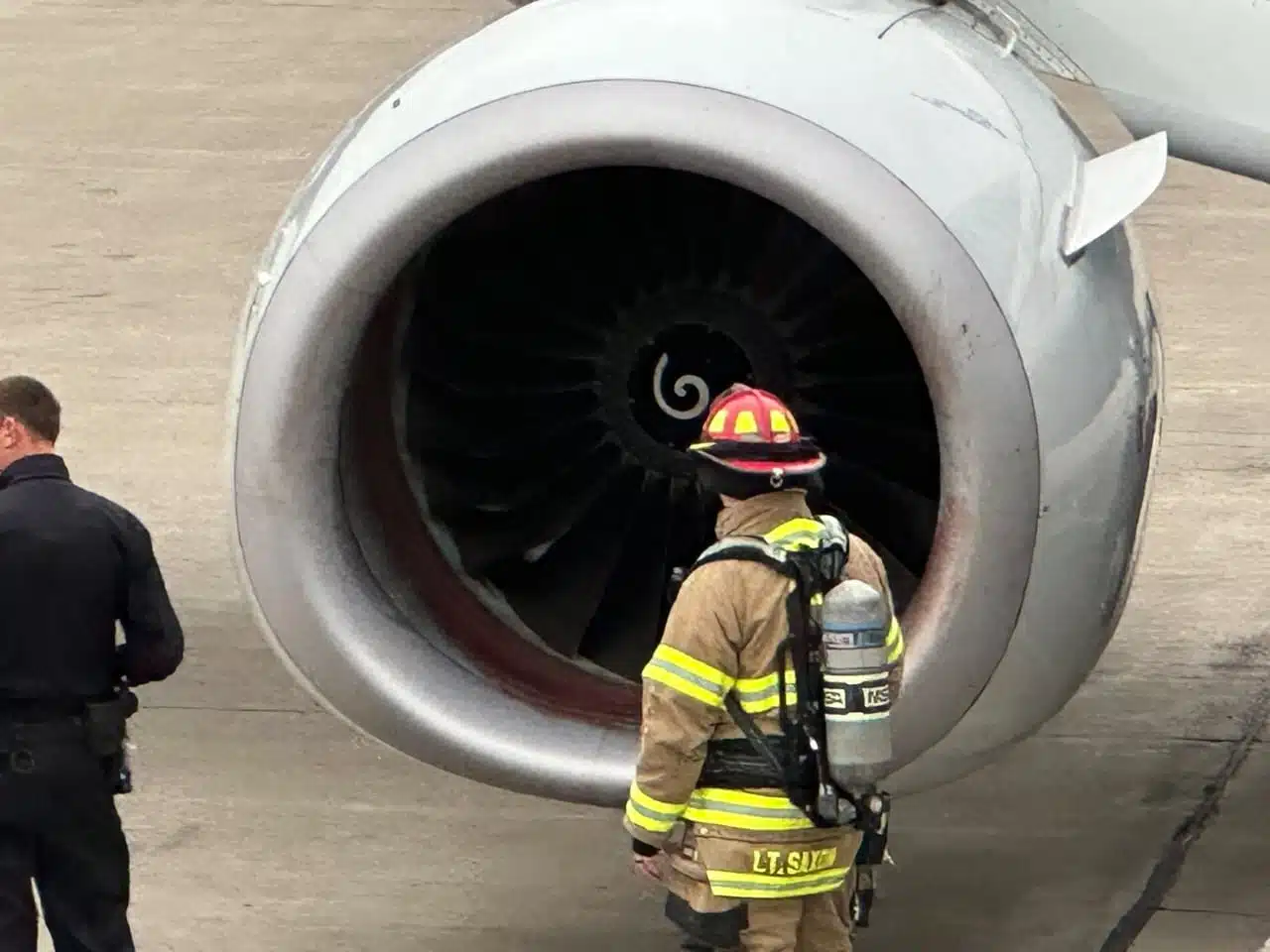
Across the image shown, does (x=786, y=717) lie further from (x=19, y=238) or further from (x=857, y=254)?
(x=19, y=238)

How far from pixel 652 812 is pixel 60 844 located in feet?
3.86

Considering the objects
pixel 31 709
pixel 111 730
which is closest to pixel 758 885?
pixel 111 730

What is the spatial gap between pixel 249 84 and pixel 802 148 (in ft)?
21.7

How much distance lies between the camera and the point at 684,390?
3389 millimetres

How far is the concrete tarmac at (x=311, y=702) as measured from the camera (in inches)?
159

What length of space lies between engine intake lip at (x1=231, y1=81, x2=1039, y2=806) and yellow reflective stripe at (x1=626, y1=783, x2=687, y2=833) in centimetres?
17

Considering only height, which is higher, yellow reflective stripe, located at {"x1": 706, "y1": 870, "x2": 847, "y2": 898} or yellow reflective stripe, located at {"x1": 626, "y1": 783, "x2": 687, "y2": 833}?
yellow reflective stripe, located at {"x1": 626, "y1": 783, "x2": 687, "y2": 833}

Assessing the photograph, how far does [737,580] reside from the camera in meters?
2.72

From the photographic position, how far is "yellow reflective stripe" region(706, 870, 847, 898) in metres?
2.79

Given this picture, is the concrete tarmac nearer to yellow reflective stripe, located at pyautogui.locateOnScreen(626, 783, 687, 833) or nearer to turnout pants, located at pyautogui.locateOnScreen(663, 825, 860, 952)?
turnout pants, located at pyautogui.locateOnScreen(663, 825, 860, 952)

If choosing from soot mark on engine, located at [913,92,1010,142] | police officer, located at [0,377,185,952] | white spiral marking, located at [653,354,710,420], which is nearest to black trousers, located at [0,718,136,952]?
police officer, located at [0,377,185,952]

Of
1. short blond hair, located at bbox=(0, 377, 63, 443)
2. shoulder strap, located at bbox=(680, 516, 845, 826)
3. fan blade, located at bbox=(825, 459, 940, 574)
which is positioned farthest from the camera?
short blond hair, located at bbox=(0, 377, 63, 443)

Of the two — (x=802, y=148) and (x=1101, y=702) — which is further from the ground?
(x=802, y=148)

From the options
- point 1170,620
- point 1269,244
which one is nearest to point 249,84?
point 1269,244
